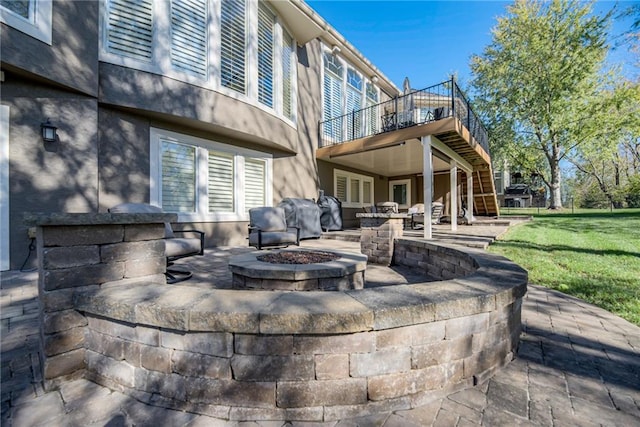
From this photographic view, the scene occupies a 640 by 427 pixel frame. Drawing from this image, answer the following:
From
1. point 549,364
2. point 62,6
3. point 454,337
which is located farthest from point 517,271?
point 62,6

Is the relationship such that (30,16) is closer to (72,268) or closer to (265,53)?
(265,53)

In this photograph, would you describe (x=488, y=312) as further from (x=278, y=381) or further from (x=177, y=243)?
(x=177, y=243)

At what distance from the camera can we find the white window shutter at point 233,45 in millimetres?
5883

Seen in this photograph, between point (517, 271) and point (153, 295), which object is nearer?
point (153, 295)

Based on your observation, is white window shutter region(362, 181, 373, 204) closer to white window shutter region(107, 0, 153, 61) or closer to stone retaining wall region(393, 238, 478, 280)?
stone retaining wall region(393, 238, 478, 280)

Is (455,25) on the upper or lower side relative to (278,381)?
upper

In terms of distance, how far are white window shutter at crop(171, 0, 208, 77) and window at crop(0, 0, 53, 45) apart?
66.5 inches

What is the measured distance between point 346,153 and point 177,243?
6049mm

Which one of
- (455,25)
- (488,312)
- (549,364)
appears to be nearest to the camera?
(488,312)

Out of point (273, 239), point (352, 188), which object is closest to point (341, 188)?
point (352, 188)

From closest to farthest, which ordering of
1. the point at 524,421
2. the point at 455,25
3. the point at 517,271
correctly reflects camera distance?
the point at 524,421
the point at 517,271
the point at 455,25

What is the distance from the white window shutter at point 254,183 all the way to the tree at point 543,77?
14330mm

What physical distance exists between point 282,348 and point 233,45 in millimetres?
6625

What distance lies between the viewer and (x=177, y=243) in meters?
3.20
